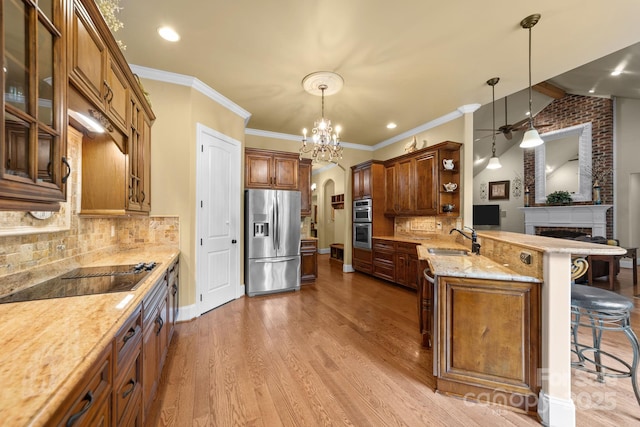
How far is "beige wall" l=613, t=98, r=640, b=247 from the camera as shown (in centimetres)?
584

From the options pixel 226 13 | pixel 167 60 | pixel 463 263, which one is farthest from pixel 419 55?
pixel 167 60

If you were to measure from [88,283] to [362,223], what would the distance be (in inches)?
183

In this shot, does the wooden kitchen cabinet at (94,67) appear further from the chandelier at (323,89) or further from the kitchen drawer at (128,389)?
the chandelier at (323,89)

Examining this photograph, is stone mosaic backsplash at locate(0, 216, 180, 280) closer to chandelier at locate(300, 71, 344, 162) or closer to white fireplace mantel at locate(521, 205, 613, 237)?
chandelier at locate(300, 71, 344, 162)

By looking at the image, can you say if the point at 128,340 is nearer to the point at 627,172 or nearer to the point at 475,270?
the point at 475,270

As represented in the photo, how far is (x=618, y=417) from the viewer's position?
5.28 ft

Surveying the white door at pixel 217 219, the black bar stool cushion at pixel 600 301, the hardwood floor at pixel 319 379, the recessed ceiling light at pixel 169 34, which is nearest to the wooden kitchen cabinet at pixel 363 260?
the hardwood floor at pixel 319 379

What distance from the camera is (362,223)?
18.1 feet

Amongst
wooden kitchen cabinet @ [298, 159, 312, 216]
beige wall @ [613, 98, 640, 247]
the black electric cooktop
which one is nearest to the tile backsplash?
wooden kitchen cabinet @ [298, 159, 312, 216]

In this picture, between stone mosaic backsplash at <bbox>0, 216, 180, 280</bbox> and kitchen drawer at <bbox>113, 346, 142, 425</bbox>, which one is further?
stone mosaic backsplash at <bbox>0, 216, 180, 280</bbox>

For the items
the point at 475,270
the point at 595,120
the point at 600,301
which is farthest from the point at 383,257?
the point at 595,120

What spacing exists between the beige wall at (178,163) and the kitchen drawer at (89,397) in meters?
2.27

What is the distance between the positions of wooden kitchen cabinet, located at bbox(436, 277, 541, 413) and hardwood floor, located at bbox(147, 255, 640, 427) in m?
0.12

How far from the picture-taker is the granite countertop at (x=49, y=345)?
0.55 m
